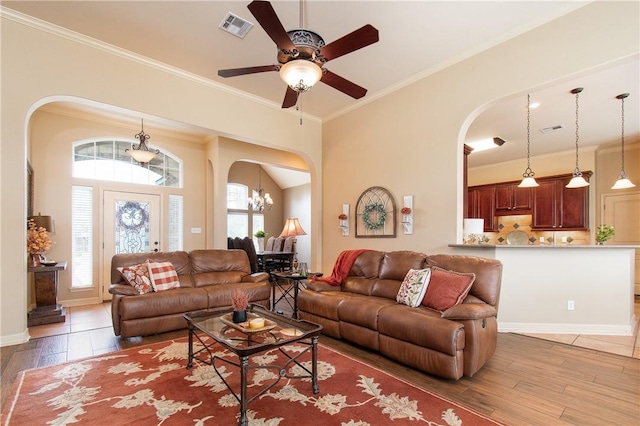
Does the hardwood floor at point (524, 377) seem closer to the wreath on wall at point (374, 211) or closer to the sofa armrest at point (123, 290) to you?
the sofa armrest at point (123, 290)

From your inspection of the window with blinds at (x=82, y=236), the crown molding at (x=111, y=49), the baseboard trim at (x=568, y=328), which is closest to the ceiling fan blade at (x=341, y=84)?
the crown molding at (x=111, y=49)

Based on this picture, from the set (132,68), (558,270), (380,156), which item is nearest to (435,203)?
(380,156)

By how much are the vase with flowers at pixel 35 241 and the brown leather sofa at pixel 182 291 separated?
3.72 feet

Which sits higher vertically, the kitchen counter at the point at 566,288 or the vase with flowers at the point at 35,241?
the vase with flowers at the point at 35,241

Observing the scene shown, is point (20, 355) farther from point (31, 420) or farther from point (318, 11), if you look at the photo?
point (318, 11)

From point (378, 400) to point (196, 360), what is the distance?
1682 millimetres

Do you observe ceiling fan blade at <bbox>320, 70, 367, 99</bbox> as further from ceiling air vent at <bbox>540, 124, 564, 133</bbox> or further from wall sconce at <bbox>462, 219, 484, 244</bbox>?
ceiling air vent at <bbox>540, 124, 564, 133</bbox>

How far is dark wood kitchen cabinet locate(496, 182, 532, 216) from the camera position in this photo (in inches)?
287

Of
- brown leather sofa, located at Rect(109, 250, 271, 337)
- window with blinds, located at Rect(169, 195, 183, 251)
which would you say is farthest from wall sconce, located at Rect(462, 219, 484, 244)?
window with blinds, located at Rect(169, 195, 183, 251)

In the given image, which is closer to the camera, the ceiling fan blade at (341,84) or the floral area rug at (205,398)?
the floral area rug at (205,398)

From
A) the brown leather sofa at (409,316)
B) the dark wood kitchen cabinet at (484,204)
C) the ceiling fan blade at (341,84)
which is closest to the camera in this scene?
the brown leather sofa at (409,316)

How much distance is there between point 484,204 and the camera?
807 cm

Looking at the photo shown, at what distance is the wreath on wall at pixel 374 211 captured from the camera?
197 inches

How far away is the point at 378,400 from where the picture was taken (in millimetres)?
2244
